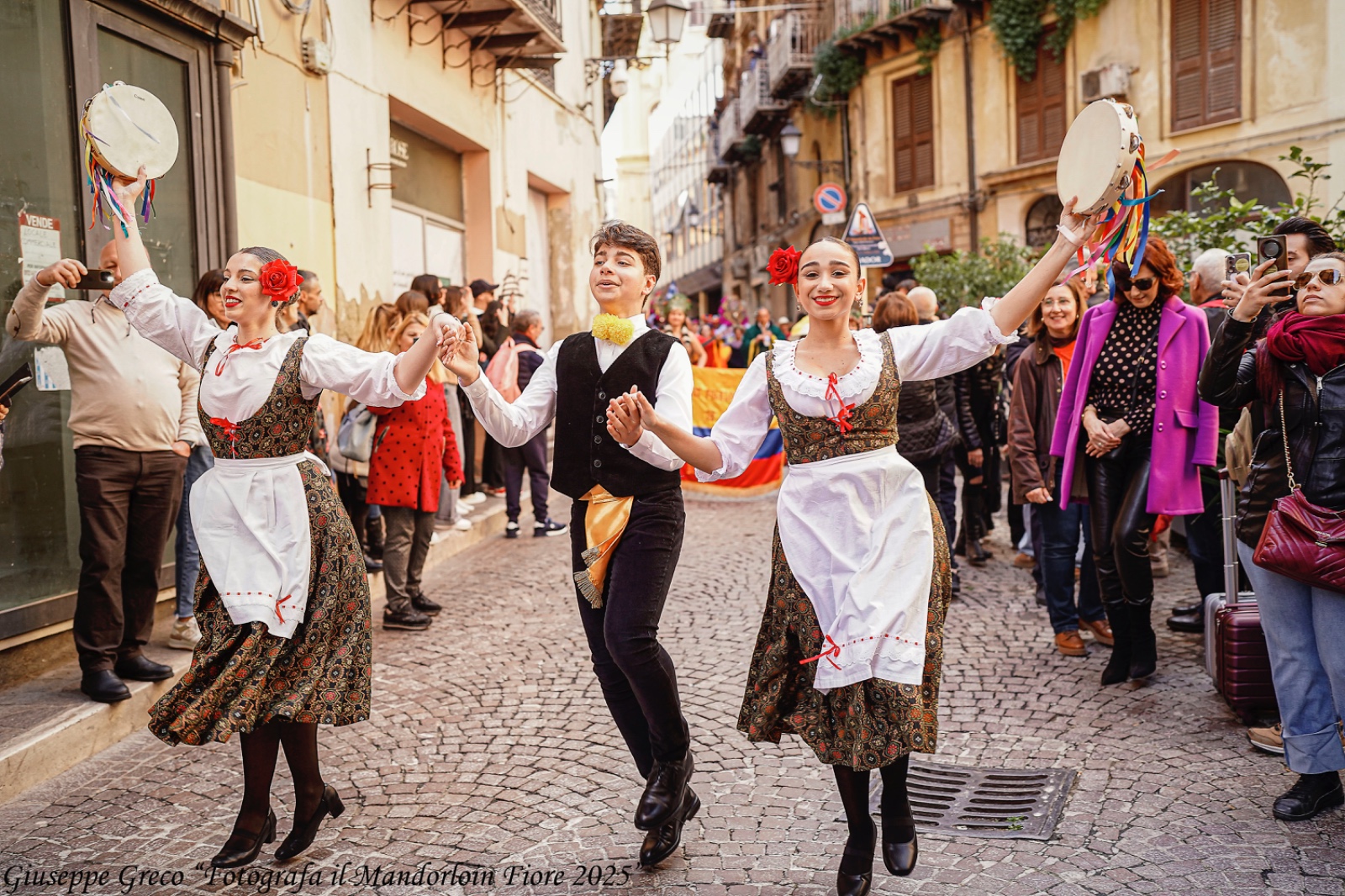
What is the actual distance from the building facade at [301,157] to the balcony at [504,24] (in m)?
0.03

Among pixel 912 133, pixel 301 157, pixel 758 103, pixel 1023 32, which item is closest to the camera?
pixel 301 157

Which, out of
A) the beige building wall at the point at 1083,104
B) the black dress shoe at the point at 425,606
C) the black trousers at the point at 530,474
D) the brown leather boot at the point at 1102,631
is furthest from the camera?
the beige building wall at the point at 1083,104

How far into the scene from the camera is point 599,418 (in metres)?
3.75

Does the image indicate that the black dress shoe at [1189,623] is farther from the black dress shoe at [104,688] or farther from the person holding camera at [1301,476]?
the black dress shoe at [104,688]

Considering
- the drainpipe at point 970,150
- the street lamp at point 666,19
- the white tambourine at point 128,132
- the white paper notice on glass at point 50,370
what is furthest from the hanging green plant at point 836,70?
the white tambourine at point 128,132

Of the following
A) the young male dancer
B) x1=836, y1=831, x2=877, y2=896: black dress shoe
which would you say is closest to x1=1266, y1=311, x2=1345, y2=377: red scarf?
the young male dancer

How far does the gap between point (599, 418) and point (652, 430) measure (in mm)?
392

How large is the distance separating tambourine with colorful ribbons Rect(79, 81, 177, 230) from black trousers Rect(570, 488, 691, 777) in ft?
6.30

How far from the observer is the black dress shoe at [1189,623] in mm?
6395

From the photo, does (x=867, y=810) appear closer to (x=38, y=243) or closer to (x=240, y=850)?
(x=240, y=850)

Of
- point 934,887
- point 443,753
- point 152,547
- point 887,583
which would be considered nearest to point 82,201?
point 152,547

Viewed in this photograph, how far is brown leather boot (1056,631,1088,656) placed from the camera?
6.08 metres

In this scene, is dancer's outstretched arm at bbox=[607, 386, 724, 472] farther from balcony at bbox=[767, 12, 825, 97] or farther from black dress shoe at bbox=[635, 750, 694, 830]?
balcony at bbox=[767, 12, 825, 97]

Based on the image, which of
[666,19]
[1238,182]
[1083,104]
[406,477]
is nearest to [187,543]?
[406,477]
